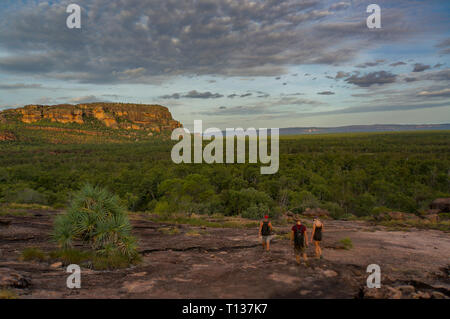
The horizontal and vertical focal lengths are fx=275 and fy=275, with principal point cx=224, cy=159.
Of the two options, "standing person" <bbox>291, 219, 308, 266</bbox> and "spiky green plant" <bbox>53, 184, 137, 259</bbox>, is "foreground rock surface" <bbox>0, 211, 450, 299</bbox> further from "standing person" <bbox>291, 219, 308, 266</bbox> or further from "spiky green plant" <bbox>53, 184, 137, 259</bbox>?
"spiky green plant" <bbox>53, 184, 137, 259</bbox>

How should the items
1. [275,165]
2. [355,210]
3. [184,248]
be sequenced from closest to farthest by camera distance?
[184,248], [355,210], [275,165]

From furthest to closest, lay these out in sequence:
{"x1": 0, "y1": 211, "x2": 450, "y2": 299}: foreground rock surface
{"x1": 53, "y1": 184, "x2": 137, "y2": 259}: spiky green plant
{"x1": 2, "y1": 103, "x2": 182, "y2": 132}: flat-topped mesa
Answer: {"x1": 2, "y1": 103, "x2": 182, "y2": 132}: flat-topped mesa < {"x1": 53, "y1": 184, "x2": 137, "y2": 259}: spiky green plant < {"x1": 0, "y1": 211, "x2": 450, "y2": 299}: foreground rock surface

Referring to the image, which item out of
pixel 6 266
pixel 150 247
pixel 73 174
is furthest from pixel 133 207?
pixel 6 266

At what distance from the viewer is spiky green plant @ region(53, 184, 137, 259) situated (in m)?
9.02

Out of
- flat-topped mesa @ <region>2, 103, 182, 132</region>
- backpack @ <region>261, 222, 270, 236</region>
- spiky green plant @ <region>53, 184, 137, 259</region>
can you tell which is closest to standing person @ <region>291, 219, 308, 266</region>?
backpack @ <region>261, 222, 270, 236</region>

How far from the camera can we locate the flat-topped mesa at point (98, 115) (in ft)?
477

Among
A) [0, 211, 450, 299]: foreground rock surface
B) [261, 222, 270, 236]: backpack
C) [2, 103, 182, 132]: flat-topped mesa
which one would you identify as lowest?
[0, 211, 450, 299]: foreground rock surface

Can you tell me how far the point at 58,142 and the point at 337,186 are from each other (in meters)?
110

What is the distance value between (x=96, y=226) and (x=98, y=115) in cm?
17531

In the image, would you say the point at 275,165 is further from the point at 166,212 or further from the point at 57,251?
the point at 57,251

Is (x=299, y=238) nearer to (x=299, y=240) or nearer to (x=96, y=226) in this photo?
(x=299, y=240)

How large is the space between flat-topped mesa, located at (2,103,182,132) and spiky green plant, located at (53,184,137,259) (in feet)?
514

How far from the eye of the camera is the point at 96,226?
9.34m
